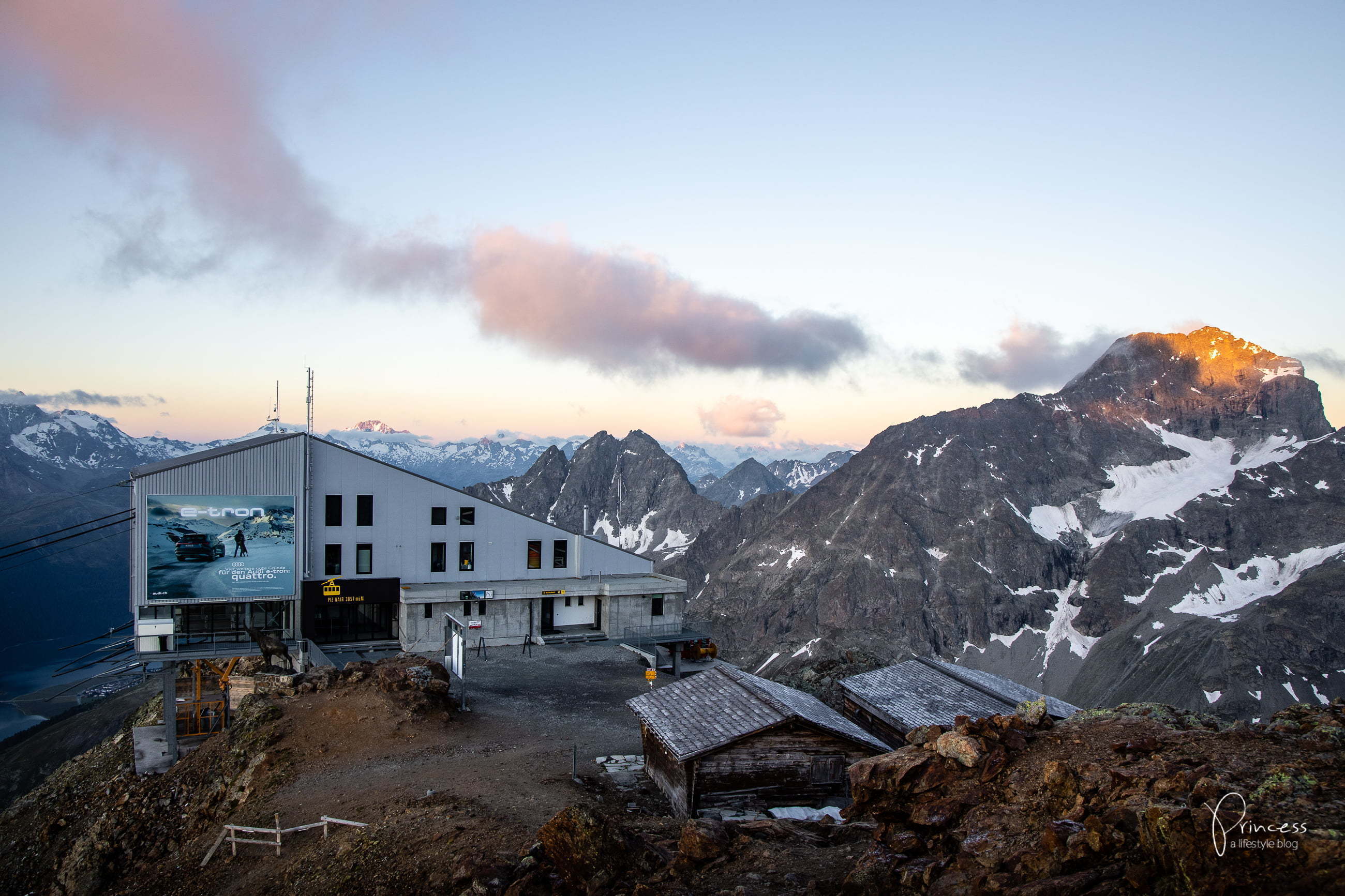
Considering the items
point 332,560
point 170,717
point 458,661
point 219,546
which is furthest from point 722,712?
point 219,546

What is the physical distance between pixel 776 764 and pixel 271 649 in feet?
94.8

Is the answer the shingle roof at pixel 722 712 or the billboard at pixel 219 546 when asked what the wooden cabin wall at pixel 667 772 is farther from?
the billboard at pixel 219 546

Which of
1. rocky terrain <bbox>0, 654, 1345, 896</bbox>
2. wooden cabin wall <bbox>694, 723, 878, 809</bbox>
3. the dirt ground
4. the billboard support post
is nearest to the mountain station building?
the billboard support post

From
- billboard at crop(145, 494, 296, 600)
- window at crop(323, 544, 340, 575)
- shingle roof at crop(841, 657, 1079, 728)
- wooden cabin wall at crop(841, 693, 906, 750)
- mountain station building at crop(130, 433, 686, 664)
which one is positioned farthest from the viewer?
window at crop(323, 544, 340, 575)

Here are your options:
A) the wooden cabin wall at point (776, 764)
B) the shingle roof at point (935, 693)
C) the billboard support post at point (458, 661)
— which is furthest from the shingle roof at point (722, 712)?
the billboard support post at point (458, 661)

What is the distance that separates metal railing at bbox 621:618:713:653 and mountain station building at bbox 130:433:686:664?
0.21 m

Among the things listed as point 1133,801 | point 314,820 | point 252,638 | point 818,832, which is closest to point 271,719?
point 314,820

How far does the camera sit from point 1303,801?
366 inches

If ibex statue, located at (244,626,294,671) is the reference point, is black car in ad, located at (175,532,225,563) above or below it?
above

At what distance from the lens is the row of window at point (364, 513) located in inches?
1822

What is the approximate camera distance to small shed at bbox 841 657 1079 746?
24.2 meters

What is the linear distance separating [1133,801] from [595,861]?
947 centimetres

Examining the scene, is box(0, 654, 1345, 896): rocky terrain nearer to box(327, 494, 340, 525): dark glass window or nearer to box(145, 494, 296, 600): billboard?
box(145, 494, 296, 600): billboard

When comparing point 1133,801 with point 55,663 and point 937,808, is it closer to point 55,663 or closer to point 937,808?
point 937,808
